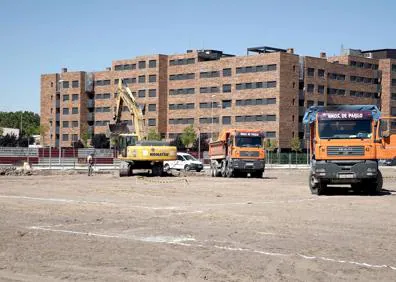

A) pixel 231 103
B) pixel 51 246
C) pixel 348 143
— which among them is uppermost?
pixel 231 103

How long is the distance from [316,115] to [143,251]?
15.4 meters

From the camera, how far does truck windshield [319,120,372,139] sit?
81.9 feet

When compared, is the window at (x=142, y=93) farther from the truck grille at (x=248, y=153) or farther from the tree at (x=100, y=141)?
the truck grille at (x=248, y=153)

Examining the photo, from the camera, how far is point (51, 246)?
11.7m

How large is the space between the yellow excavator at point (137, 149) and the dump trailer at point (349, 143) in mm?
19505

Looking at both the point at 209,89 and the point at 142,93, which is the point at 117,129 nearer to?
the point at 209,89

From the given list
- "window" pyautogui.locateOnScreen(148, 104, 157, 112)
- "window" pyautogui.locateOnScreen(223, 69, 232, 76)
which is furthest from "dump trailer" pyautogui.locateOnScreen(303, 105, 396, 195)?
"window" pyautogui.locateOnScreen(148, 104, 157, 112)

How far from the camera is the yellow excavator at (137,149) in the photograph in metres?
43.4

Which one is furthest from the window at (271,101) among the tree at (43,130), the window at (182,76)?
the tree at (43,130)

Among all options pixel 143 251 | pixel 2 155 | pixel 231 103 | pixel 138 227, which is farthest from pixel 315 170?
pixel 231 103

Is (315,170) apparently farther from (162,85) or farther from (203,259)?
(162,85)

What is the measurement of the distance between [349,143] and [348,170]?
1015mm

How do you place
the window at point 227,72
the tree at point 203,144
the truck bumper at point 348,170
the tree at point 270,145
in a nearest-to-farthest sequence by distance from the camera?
the truck bumper at point 348,170
the tree at point 270,145
the tree at point 203,144
the window at point 227,72

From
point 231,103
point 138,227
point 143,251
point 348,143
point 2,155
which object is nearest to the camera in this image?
point 143,251
